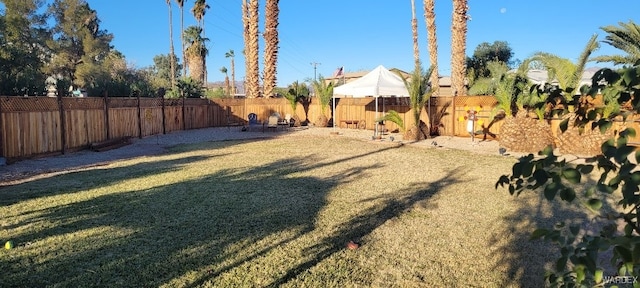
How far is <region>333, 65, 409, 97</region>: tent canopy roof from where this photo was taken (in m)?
16.9

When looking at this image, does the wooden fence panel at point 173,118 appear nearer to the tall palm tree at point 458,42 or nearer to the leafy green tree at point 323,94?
the leafy green tree at point 323,94

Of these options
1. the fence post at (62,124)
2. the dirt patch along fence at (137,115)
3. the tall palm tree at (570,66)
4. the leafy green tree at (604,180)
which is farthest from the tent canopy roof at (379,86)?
the leafy green tree at (604,180)

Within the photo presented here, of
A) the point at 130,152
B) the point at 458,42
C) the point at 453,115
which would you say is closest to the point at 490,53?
the point at 458,42

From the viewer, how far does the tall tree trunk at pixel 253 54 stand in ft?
93.4

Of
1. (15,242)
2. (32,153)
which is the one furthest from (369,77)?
(15,242)

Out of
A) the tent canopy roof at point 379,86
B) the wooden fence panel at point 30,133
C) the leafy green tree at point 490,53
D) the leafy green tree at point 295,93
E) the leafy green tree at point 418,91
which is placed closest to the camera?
the wooden fence panel at point 30,133

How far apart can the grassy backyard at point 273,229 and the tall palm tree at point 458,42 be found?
11916 millimetres

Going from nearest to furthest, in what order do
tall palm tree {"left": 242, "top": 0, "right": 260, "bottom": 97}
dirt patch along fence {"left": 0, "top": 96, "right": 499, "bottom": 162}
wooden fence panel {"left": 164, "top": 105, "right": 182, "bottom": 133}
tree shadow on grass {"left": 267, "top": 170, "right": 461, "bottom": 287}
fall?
1. tree shadow on grass {"left": 267, "top": 170, "right": 461, "bottom": 287}
2. dirt patch along fence {"left": 0, "top": 96, "right": 499, "bottom": 162}
3. wooden fence panel {"left": 164, "top": 105, "right": 182, "bottom": 133}
4. tall palm tree {"left": 242, "top": 0, "right": 260, "bottom": 97}

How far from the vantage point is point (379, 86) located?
1691cm

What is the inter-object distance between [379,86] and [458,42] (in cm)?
621

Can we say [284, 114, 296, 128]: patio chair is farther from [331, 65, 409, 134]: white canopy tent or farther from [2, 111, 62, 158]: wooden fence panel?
[2, 111, 62, 158]: wooden fence panel

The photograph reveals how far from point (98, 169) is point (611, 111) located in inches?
443

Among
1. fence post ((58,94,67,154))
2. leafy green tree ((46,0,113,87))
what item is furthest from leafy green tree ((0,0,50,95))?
fence post ((58,94,67,154))

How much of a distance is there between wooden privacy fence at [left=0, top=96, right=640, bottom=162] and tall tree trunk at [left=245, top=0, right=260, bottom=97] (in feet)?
6.34
